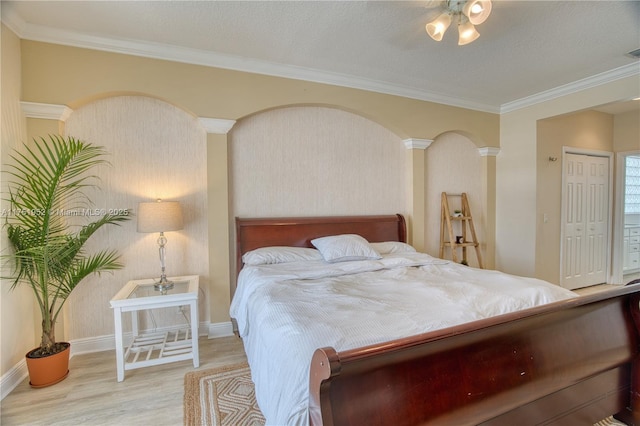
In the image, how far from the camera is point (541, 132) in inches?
153

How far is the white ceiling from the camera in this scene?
83.7 inches

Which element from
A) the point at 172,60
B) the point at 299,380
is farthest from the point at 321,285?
the point at 172,60

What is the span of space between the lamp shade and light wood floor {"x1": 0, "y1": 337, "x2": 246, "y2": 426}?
1.09 metres

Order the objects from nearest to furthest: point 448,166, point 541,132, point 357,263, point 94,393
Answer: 1. point 94,393
2. point 357,263
3. point 541,132
4. point 448,166

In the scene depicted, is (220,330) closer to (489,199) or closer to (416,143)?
(416,143)

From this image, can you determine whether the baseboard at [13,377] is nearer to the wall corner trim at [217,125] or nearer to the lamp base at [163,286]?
the lamp base at [163,286]

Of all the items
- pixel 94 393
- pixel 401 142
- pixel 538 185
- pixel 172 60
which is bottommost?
pixel 94 393

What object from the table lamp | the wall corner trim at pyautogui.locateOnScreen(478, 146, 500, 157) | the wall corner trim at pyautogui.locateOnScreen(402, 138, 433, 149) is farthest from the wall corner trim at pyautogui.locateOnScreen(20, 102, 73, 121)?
the wall corner trim at pyautogui.locateOnScreen(478, 146, 500, 157)

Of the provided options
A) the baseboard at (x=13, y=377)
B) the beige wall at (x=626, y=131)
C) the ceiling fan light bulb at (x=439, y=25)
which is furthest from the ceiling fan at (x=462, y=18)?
the beige wall at (x=626, y=131)

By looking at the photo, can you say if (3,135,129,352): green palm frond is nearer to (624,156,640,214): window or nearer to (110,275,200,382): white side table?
(110,275,200,382): white side table

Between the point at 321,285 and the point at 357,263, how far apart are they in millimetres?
601

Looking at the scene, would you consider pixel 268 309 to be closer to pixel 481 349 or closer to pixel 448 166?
pixel 481 349

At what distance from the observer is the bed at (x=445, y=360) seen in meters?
1.00

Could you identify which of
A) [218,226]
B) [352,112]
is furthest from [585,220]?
[218,226]
